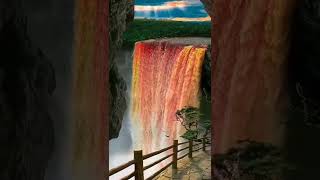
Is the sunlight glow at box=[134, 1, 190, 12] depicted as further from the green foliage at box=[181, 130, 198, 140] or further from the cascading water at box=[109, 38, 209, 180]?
the green foliage at box=[181, 130, 198, 140]

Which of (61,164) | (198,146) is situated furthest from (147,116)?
(61,164)

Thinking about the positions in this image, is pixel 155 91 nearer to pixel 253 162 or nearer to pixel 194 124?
pixel 194 124

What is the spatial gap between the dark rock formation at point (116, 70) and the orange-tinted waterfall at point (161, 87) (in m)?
0.80

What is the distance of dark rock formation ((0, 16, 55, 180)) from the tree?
2.39 m

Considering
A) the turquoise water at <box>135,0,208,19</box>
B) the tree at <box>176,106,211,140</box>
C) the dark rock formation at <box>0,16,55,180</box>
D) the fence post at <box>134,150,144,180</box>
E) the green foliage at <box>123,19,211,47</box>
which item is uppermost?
the turquoise water at <box>135,0,208,19</box>

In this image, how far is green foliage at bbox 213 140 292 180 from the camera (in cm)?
230

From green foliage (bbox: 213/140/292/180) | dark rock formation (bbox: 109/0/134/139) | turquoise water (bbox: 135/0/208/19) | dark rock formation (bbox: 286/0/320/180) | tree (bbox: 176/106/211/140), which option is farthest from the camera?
turquoise water (bbox: 135/0/208/19)

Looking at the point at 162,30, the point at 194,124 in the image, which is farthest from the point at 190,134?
the point at 162,30

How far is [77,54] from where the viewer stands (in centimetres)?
255

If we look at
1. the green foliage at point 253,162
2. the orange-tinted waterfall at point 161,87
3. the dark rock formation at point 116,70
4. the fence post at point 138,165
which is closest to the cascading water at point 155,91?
the orange-tinted waterfall at point 161,87

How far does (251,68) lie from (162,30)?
3.75 m

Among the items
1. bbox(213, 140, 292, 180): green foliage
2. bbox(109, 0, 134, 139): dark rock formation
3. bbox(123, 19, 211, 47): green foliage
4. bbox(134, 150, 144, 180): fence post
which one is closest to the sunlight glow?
bbox(123, 19, 211, 47): green foliage

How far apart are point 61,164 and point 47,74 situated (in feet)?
1.60

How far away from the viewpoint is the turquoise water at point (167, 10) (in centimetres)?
575
